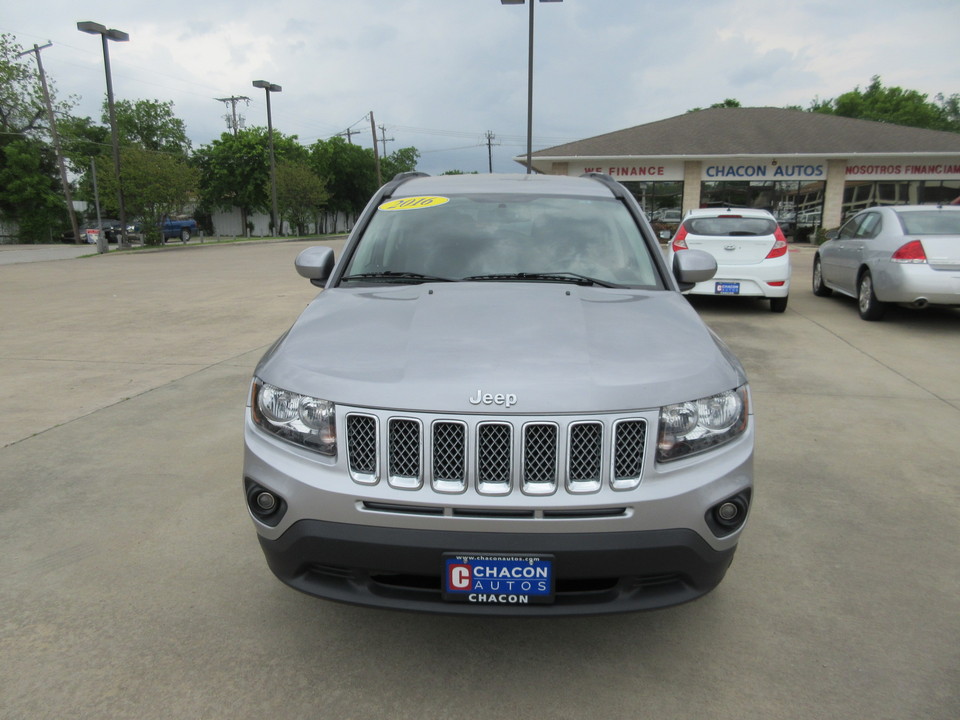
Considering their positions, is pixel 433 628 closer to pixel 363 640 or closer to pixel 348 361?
pixel 363 640

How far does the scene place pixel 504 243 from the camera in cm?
338

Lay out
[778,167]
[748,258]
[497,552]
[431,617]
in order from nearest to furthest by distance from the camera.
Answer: [497,552]
[431,617]
[748,258]
[778,167]

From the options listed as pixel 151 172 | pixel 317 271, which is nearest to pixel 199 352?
pixel 317 271

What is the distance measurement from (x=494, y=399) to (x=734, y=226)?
349 inches

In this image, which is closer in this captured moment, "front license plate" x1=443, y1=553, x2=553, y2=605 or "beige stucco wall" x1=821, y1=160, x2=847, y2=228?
"front license plate" x1=443, y1=553, x2=553, y2=605

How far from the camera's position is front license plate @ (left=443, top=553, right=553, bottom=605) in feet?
6.69

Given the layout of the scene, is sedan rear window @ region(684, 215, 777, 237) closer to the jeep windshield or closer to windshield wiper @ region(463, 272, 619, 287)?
the jeep windshield

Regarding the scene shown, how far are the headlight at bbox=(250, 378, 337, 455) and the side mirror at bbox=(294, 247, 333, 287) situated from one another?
134cm

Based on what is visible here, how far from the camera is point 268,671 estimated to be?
7.79ft

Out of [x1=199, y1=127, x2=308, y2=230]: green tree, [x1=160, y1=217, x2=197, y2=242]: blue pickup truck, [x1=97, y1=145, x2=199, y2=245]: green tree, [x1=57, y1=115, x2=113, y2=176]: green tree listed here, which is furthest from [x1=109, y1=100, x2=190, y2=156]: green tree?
[x1=97, y1=145, x2=199, y2=245]: green tree

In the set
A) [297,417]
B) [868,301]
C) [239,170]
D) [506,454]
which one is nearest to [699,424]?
[506,454]

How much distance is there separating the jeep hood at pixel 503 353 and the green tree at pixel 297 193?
159 feet

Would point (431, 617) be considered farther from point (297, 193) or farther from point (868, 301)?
point (297, 193)

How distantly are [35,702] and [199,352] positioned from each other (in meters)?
5.68
